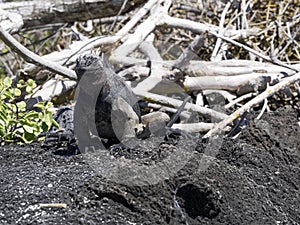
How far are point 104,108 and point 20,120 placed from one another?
0.53 metres

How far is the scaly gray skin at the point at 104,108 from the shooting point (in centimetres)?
288

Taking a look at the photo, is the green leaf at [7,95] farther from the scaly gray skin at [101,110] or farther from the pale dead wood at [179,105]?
the pale dead wood at [179,105]

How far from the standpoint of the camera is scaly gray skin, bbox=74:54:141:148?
288 cm

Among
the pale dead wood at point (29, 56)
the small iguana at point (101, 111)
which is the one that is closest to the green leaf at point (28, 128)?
the small iguana at point (101, 111)

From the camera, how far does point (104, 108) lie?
2924 millimetres

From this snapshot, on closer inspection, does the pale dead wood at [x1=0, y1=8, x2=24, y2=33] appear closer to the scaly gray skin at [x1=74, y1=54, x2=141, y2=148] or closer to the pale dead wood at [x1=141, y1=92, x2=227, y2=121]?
the pale dead wood at [x1=141, y1=92, x2=227, y2=121]

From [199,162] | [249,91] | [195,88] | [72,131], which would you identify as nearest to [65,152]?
[72,131]

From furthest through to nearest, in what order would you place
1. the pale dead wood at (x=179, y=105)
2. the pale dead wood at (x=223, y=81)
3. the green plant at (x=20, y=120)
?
1. the pale dead wood at (x=223, y=81)
2. the pale dead wood at (x=179, y=105)
3. the green plant at (x=20, y=120)

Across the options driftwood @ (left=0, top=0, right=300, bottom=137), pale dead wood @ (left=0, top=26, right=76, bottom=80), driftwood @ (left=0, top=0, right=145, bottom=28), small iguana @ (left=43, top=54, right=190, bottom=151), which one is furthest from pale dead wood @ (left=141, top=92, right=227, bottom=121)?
driftwood @ (left=0, top=0, right=145, bottom=28)

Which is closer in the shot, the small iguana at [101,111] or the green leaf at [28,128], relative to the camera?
the small iguana at [101,111]

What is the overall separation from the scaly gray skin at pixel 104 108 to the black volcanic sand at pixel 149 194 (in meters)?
0.23

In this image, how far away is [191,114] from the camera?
12.8 feet

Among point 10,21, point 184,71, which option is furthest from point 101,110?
point 10,21

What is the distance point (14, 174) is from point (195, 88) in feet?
6.11
